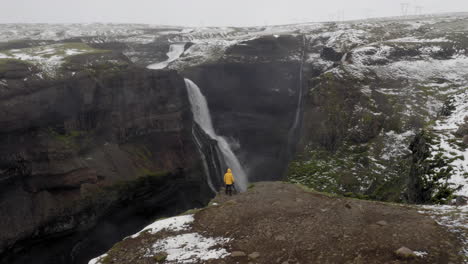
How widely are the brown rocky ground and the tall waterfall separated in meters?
25.3

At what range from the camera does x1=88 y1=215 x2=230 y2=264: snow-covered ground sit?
1200 centimetres

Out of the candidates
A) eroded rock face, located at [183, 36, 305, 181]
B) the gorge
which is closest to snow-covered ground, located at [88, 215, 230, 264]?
the gorge

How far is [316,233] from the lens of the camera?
489 inches

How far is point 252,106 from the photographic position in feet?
174

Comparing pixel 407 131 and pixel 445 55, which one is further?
pixel 445 55

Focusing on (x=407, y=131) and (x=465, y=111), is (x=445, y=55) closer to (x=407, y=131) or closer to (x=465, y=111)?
(x=407, y=131)

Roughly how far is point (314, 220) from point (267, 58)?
49.0 metres

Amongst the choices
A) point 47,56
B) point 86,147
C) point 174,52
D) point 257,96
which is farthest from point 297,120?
point 174,52

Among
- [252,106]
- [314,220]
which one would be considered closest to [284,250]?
[314,220]

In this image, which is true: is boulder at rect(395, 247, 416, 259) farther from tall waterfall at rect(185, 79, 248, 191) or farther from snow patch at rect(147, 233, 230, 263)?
tall waterfall at rect(185, 79, 248, 191)

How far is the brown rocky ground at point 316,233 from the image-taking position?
1035 cm

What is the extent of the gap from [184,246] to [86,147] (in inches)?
A: 971

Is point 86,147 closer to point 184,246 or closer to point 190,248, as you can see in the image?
point 184,246

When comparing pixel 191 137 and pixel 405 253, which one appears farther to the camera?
pixel 191 137
